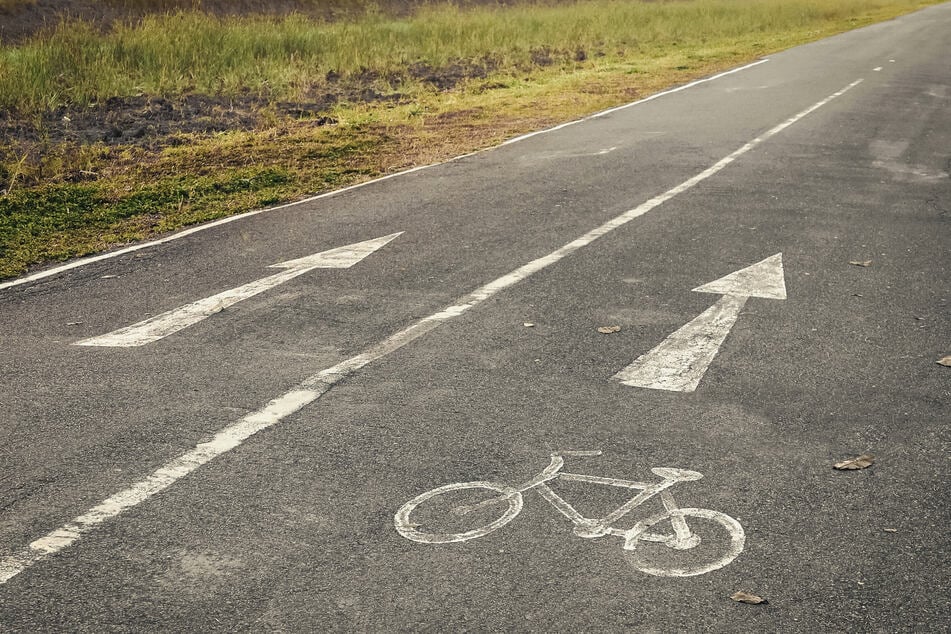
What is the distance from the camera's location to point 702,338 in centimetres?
611

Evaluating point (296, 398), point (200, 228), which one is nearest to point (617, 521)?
point (296, 398)

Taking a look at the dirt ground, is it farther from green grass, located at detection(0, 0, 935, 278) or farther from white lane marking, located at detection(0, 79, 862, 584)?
white lane marking, located at detection(0, 79, 862, 584)

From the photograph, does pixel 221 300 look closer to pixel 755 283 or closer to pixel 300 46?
pixel 755 283

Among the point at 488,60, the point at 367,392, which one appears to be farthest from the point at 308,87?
the point at 367,392

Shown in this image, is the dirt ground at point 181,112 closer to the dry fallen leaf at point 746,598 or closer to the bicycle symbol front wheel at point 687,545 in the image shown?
the bicycle symbol front wheel at point 687,545

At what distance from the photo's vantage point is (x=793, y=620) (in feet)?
11.0

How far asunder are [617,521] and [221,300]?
4026mm

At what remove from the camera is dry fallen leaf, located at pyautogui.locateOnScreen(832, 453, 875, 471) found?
14.5 ft

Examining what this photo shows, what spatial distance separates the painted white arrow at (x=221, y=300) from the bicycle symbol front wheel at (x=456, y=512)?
2858 millimetres

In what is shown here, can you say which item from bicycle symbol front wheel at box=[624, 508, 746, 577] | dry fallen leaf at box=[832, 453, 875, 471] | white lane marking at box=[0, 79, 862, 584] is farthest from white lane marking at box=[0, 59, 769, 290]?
dry fallen leaf at box=[832, 453, 875, 471]

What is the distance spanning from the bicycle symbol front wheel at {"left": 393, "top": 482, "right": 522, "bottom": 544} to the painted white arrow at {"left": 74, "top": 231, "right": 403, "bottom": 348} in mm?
2858

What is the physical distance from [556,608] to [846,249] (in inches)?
222

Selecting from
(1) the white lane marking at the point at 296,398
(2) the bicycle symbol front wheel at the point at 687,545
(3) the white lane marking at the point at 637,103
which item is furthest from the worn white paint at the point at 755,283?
(3) the white lane marking at the point at 637,103

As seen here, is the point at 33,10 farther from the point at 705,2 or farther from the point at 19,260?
the point at 705,2
